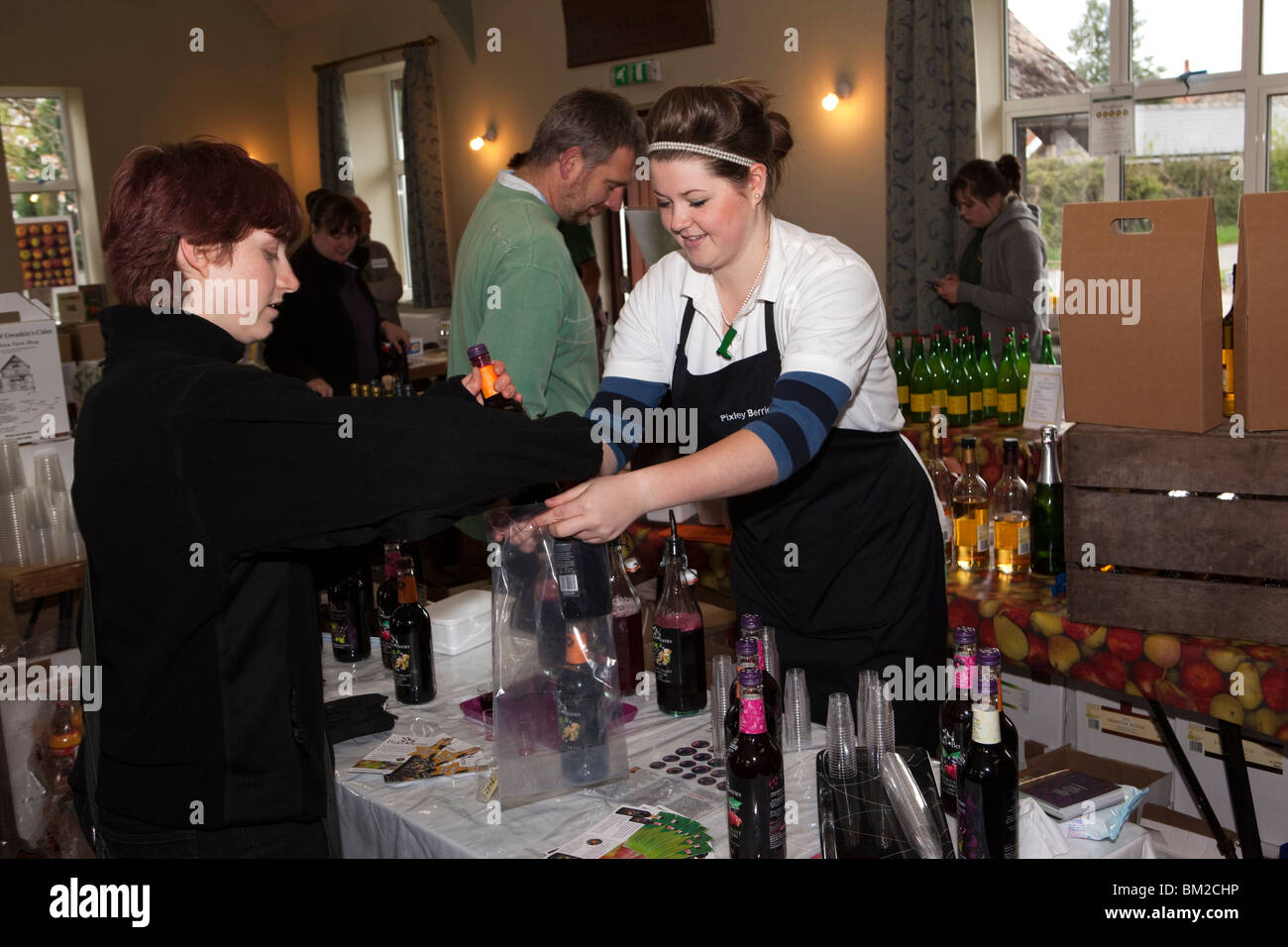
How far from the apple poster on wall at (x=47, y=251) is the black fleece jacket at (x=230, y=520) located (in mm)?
9682

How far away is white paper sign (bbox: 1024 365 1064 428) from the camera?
3.03m

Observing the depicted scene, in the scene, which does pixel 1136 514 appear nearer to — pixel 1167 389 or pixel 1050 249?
pixel 1167 389

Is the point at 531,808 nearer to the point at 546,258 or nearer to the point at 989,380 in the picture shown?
the point at 546,258

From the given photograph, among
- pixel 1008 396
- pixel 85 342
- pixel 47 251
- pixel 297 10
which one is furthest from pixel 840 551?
pixel 297 10

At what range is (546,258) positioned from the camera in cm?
236

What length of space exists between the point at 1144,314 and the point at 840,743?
1.09m

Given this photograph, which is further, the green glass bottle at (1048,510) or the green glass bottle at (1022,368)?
the green glass bottle at (1022,368)

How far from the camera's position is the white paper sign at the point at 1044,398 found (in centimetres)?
303

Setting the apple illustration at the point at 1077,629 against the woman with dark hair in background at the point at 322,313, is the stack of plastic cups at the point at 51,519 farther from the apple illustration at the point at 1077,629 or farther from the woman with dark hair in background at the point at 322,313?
the apple illustration at the point at 1077,629

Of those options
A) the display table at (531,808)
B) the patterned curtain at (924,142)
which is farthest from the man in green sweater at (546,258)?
the patterned curtain at (924,142)

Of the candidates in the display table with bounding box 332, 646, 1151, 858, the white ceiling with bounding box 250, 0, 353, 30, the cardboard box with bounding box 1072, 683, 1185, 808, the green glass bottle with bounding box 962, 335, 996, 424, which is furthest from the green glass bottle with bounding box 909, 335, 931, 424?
the white ceiling with bounding box 250, 0, 353, 30
